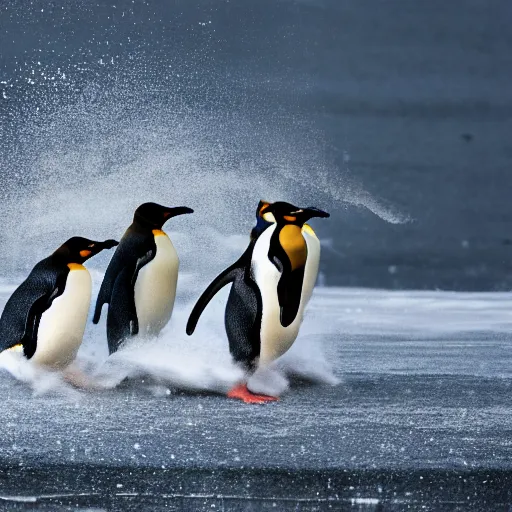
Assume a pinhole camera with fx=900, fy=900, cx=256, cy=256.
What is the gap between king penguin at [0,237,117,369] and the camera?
90.4 inches

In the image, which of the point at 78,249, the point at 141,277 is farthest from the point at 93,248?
the point at 141,277

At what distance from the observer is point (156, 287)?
8.02 feet

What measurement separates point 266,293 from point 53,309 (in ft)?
1.79

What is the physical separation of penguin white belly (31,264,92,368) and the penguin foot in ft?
1.45

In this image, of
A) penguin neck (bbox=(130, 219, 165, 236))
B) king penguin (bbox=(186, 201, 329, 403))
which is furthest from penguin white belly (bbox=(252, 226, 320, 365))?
penguin neck (bbox=(130, 219, 165, 236))

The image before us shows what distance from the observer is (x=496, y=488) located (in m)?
1.76

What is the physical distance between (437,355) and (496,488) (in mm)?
1144

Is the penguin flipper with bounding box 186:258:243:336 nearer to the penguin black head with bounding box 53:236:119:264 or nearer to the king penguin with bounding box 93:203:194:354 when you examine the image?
the king penguin with bounding box 93:203:194:354

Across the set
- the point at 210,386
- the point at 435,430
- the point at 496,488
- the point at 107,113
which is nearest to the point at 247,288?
the point at 210,386

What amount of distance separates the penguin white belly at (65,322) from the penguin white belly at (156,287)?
0.15m

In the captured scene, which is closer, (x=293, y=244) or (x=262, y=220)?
(x=293, y=244)

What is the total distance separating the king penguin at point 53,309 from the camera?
2297 millimetres

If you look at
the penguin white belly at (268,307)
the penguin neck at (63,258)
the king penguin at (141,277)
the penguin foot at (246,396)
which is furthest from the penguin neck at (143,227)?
the penguin foot at (246,396)

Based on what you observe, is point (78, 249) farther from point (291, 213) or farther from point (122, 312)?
point (291, 213)
